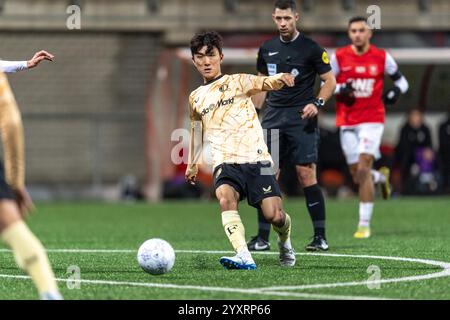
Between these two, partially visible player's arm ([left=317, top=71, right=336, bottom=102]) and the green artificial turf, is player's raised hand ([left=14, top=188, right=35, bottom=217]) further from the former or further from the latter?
partially visible player's arm ([left=317, top=71, right=336, bottom=102])

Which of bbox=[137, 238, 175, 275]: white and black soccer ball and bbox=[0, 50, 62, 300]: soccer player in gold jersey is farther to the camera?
bbox=[137, 238, 175, 275]: white and black soccer ball

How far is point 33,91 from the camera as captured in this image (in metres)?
28.3

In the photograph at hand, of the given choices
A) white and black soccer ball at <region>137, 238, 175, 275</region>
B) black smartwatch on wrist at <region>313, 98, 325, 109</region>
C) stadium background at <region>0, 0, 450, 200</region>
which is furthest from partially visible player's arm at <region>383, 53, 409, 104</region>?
stadium background at <region>0, 0, 450, 200</region>

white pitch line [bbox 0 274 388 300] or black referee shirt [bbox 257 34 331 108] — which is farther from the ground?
black referee shirt [bbox 257 34 331 108]

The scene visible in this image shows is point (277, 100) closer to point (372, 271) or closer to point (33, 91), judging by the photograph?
point (372, 271)

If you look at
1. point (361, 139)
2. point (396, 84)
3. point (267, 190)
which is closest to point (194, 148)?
point (267, 190)

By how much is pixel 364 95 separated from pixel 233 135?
15.5 feet

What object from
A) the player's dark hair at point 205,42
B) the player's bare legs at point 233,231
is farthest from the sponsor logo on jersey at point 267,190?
the player's dark hair at point 205,42

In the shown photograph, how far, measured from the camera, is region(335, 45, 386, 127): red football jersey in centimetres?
1361

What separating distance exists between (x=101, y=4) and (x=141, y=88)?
240 cm

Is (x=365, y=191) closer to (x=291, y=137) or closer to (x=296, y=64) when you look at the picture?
(x=291, y=137)
